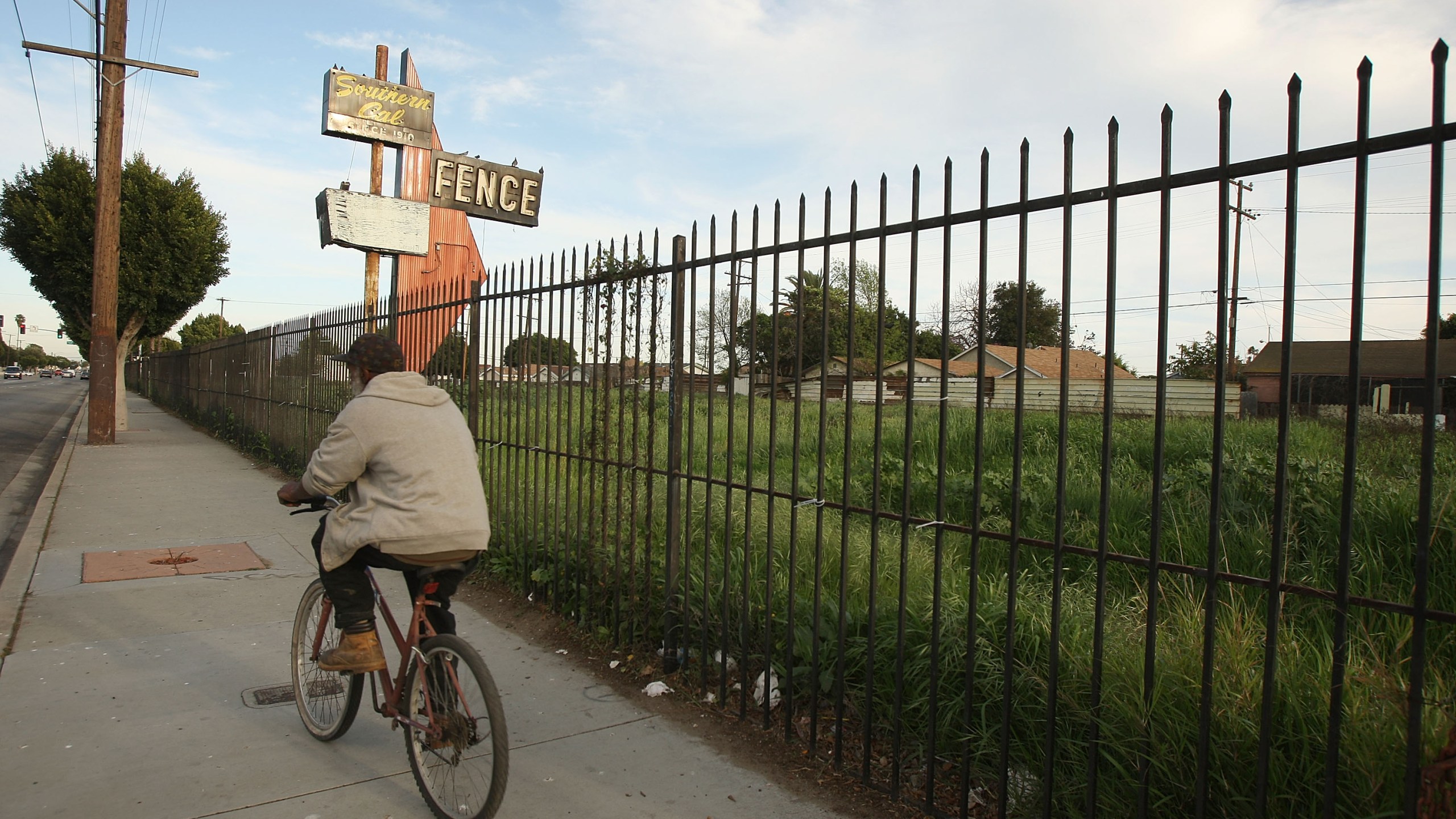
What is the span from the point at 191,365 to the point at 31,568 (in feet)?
59.1

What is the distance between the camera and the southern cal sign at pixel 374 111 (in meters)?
10.0

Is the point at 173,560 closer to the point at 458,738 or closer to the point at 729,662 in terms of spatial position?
the point at 729,662

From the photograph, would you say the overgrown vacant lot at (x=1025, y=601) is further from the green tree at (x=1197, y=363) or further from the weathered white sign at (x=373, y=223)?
the weathered white sign at (x=373, y=223)

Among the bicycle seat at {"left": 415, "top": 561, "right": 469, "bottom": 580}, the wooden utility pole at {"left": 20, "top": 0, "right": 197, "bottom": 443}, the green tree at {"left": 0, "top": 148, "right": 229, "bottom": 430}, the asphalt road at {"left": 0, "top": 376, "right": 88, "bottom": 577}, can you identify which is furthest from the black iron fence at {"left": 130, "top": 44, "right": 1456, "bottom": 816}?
the green tree at {"left": 0, "top": 148, "right": 229, "bottom": 430}

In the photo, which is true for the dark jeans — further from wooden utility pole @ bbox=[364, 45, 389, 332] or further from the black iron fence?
wooden utility pole @ bbox=[364, 45, 389, 332]

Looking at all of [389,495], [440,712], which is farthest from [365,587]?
[440,712]

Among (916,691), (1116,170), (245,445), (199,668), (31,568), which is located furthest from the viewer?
(245,445)

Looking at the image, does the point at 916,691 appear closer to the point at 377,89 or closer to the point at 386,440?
the point at 386,440

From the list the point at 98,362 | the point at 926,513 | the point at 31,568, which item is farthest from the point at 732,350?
the point at 98,362

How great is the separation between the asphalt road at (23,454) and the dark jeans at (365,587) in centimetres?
495

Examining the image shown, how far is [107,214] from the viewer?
15758mm

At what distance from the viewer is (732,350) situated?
13.3 ft

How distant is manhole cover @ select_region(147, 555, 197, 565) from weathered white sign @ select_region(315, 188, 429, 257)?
154 inches

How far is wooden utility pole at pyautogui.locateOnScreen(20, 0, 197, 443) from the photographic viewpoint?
Answer: 1555cm
